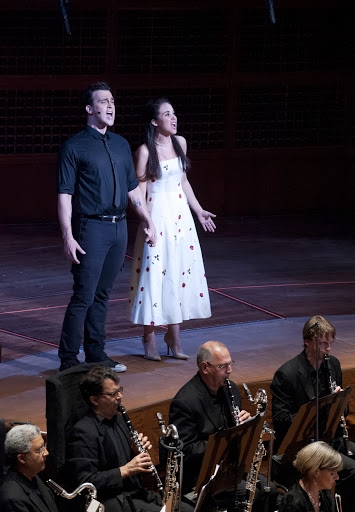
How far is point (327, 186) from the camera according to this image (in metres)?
12.0

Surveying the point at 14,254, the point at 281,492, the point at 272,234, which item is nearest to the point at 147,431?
the point at 281,492

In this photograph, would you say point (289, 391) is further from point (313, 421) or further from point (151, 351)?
point (151, 351)

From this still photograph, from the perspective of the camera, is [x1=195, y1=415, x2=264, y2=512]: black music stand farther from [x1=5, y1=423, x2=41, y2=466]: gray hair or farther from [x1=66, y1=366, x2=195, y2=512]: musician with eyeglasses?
[x1=5, y1=423, x2=41, y2=466]: gray hair

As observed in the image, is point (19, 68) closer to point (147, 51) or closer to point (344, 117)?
point (147, 51)

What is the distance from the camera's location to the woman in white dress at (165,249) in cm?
659

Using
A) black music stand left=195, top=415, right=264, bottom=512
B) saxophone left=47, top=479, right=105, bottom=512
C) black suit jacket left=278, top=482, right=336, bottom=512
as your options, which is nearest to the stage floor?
saxophone left=47, top=479, right=105, bottom=512

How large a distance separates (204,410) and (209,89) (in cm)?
663

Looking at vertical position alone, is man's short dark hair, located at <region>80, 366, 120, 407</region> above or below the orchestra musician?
above

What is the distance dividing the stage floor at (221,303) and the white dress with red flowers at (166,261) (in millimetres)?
322

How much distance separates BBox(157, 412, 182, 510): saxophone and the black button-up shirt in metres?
1.56

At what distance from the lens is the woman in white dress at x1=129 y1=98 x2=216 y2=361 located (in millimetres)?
6594

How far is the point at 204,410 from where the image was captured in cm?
541

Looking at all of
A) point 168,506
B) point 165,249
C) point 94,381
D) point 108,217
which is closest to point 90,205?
point 108,217

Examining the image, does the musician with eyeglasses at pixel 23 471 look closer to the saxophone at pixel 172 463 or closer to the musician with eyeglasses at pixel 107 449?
the musician with eyeglasses at pixel 107 449
